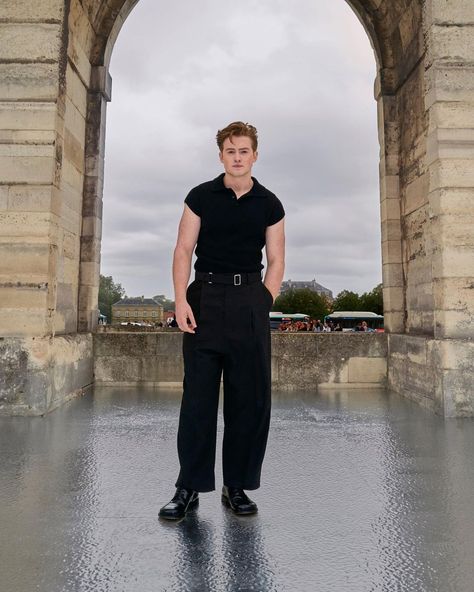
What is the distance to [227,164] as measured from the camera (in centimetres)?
279

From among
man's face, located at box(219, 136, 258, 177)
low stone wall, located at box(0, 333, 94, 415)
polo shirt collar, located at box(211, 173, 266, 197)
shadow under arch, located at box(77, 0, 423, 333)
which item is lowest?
low stone wall, located at box(0, 333, 94, 415)

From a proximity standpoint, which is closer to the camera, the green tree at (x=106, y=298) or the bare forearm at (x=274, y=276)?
the bare forearm at (x=274, y=276)

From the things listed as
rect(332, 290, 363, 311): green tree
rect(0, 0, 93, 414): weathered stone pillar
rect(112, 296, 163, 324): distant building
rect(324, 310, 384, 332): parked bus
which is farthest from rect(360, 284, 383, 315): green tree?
rect(0, 0, 93, 414): weathered stone pillar

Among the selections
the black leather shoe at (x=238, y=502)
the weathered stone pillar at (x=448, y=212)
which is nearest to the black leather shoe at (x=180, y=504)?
the black leather shoe at (x=238, y=502)

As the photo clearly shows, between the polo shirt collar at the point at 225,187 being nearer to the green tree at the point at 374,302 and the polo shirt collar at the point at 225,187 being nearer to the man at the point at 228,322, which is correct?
the man at the point at 228,322

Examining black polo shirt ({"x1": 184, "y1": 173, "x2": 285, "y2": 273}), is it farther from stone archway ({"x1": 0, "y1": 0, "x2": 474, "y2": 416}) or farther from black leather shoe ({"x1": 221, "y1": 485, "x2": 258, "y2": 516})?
stone archway ({"x1": 0, "y1": 0, "x2": 474, "y2": 416})

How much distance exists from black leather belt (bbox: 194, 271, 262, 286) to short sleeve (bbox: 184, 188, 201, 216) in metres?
0.38

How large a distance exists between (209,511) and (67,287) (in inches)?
192

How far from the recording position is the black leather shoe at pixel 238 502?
2.56 metres

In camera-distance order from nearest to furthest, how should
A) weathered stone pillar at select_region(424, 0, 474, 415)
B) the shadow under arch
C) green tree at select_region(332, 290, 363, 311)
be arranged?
weathered stone pillar at select_region(424, 0, 474, 415)
the shadow under arch
green tree at select_region(332, 290, 363, 311)

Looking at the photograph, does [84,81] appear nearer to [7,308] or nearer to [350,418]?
[7,308]

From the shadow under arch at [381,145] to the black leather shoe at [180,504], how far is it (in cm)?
524

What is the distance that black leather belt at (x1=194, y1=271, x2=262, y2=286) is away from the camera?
2.70 m

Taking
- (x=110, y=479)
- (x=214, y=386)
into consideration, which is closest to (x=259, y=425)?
(x=214, y=386)
